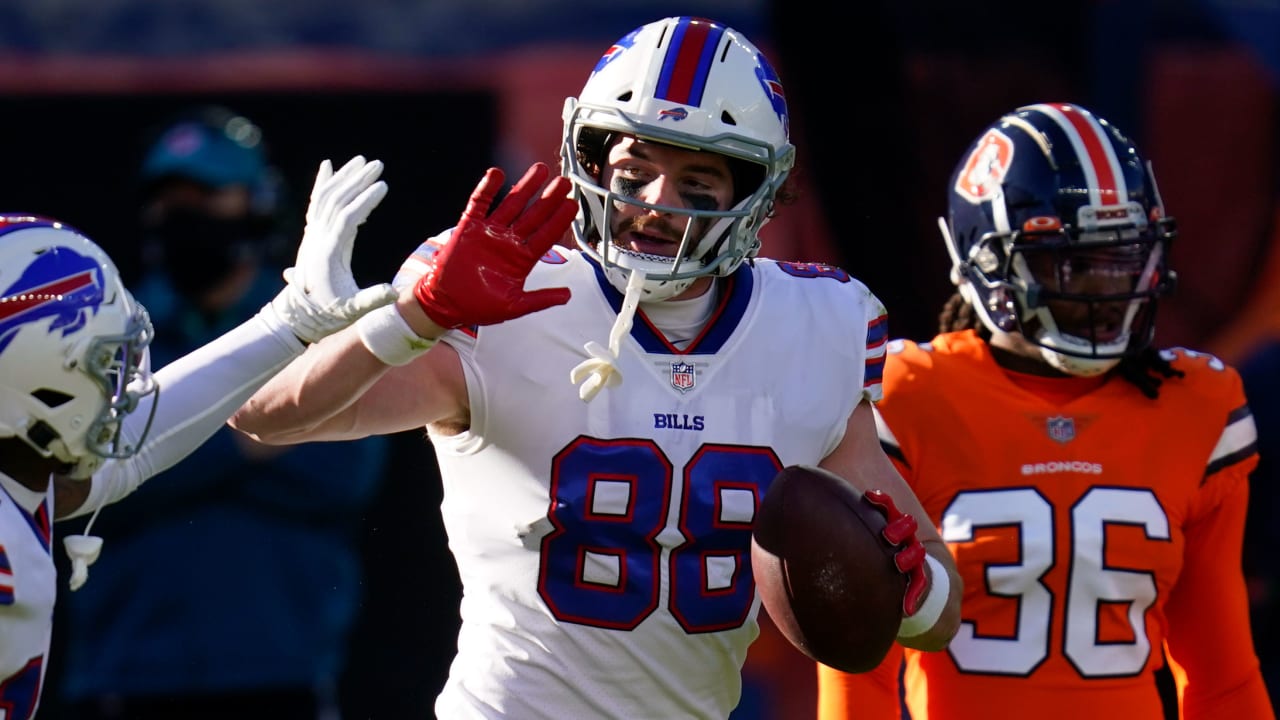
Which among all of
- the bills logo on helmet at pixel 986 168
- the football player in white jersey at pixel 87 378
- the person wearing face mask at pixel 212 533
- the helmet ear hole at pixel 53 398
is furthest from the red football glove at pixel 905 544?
the person wearing face mask at pixel 212 533

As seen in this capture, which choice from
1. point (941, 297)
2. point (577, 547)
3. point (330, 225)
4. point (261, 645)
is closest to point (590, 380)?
point (577, 547)

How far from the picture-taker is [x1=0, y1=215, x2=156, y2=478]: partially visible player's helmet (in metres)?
2.23

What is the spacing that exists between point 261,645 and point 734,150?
2323mm

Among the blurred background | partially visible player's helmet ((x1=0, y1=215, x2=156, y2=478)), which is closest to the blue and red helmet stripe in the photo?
partially visible player's helmet ((x1=0, y1=215, x2=156, y2=478))

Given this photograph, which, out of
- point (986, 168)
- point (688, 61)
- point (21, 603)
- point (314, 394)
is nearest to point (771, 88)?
point (688, 61)

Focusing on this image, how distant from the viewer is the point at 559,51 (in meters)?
4.79

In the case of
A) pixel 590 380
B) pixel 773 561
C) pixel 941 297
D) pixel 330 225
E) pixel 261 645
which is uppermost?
pixel 330 225

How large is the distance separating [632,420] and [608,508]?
0.13 metres

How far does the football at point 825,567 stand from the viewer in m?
2.49

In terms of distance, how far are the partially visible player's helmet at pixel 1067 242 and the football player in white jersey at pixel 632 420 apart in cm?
53

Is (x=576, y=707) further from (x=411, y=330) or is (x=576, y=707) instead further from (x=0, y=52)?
(x=0, y=52)

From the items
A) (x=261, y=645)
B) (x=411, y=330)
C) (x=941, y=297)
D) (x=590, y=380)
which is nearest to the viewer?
(x=411, y=330)

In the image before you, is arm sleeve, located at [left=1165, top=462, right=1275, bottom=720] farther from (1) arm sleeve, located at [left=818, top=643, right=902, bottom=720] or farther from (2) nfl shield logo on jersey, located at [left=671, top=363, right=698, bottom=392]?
(2) nfl shield logo on jersey, located at [left=671, top=363, right=698, bottom=392]

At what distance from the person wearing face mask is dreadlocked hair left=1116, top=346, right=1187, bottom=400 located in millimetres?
2031
